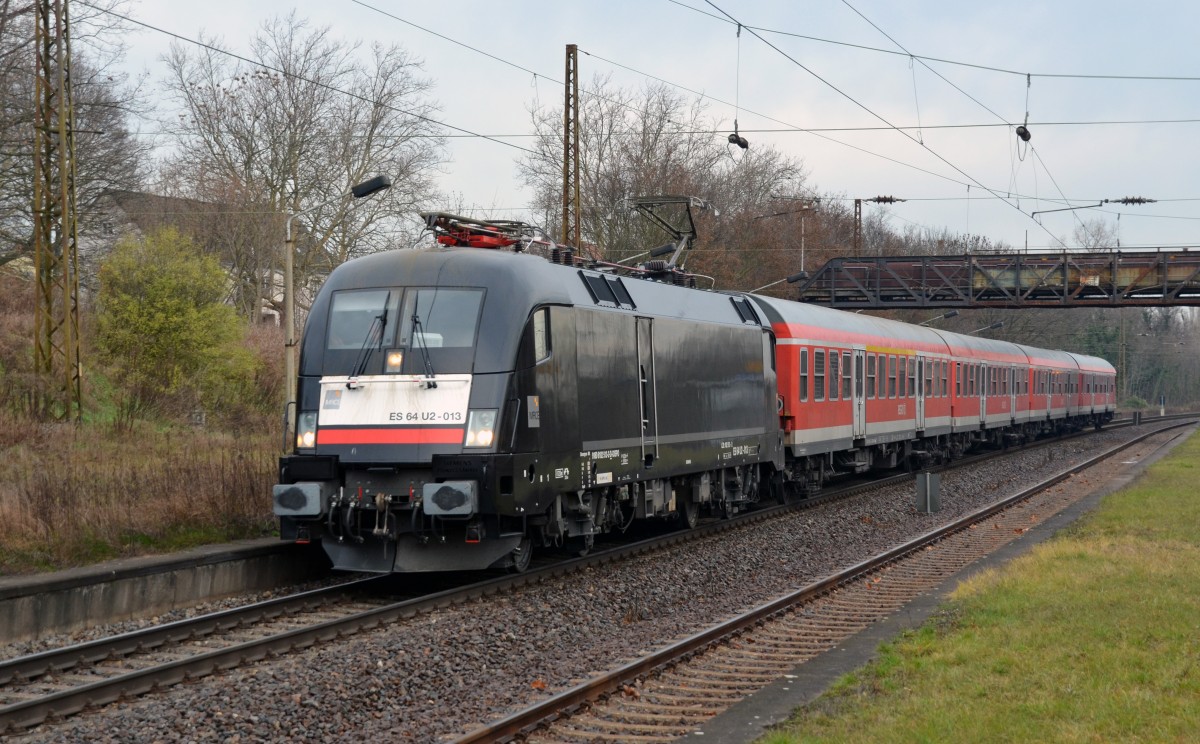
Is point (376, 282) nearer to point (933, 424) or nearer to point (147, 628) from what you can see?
point (147, 628)

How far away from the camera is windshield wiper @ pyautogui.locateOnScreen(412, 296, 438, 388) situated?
40.3ft

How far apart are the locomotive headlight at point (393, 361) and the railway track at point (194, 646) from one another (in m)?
Answer: 2.28

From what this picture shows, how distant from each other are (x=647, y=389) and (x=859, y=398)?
11781mm

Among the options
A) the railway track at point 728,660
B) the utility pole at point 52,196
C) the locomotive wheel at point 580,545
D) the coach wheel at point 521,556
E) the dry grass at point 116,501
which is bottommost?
the railway track at point 728,660

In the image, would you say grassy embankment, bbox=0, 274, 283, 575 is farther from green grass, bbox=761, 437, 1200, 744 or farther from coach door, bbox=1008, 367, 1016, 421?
coach door, bbox=1008, 367, 1016, 421

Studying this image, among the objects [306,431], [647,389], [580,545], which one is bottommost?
[580,545]

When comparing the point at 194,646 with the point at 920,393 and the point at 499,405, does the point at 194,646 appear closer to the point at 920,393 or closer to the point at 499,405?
the point at 499,405

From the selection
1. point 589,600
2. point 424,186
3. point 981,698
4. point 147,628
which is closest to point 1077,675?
point 981,698

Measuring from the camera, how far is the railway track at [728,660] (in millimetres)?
7953

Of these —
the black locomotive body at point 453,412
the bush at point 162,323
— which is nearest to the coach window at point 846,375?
the black locomotive body at point 453,412

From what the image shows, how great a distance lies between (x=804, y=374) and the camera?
23.1m

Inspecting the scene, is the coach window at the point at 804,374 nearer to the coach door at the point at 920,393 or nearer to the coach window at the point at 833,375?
the coach window at the point at 833,375

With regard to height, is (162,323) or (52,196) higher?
(52,196)

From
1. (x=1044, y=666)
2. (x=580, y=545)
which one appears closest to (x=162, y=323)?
(x=580, y=545)
